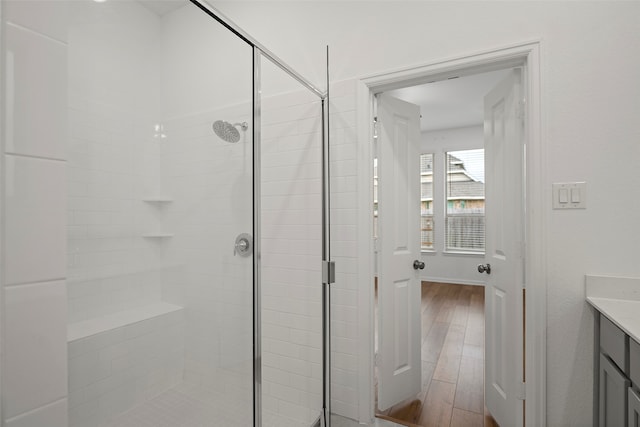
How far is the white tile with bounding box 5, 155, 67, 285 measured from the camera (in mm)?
528

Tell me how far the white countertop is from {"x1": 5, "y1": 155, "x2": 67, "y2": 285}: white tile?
5.77ft

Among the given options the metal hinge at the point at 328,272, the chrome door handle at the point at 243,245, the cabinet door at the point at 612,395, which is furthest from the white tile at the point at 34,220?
the cabinet door at the point at 612,395

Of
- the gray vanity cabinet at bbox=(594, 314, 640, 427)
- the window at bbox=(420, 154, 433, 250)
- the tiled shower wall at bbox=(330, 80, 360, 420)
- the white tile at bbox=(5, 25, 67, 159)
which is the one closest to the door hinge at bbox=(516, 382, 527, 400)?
the gray vanity cabinet at bbox=(594, 314, 640, 427)

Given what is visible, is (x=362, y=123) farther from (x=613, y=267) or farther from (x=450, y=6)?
(x=613, y=267)

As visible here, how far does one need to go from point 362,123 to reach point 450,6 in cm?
76

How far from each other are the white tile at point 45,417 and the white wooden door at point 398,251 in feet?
5.65

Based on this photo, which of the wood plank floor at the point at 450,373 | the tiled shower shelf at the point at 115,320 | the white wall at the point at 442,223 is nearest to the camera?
the tiled shower shelf at the point at 115,320

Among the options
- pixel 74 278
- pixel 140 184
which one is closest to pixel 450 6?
pixel 140 184

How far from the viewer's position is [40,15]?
0.56 meters

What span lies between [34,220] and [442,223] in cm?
608

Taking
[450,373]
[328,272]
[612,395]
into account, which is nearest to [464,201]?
[450,373]

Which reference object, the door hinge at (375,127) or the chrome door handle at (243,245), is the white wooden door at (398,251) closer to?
the door hinge at (375,127)

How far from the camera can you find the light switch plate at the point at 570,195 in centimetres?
149

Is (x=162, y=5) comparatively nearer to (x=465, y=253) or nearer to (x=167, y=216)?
(x=167, y=216)
